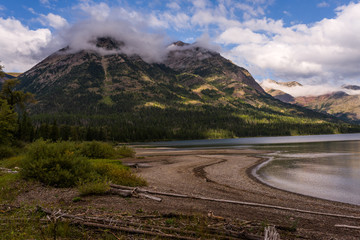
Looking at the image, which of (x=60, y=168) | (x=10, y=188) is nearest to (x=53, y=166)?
(x=60, y=168)

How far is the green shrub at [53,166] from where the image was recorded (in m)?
16.3

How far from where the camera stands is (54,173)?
1647cm

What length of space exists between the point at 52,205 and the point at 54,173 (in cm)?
517

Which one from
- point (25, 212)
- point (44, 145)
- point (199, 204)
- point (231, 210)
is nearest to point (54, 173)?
point (44, 145)

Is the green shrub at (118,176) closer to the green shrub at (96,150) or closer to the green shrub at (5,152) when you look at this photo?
the green shrub at (96,150)

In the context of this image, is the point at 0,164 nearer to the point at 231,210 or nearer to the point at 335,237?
the point at 231,210

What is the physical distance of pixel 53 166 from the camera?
17.0 meters

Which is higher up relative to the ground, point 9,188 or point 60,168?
point 60,168

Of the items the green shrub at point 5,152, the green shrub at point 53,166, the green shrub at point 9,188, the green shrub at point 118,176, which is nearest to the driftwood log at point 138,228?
the green shrub at point 9,188

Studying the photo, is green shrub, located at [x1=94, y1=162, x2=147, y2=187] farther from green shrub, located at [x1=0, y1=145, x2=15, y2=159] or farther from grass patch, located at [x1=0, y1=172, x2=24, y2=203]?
green shrub, located at [x1=0, y1=145, x2=15, y2=159]

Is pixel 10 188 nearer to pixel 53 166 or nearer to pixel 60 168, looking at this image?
pixel 53 166

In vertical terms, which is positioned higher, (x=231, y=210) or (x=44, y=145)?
(x=44, y=145)

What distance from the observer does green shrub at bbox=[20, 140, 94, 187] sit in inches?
643

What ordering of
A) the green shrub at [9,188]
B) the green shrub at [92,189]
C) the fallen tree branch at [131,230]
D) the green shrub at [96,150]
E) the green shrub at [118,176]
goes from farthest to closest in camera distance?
Answer: 1. the green shrub at [96,150]
2. the green shrub at [118,176]
3. the green shrub at [92,189]
4. the green shrub at [9,188]
5. the fallen tree branch at [131,230]
